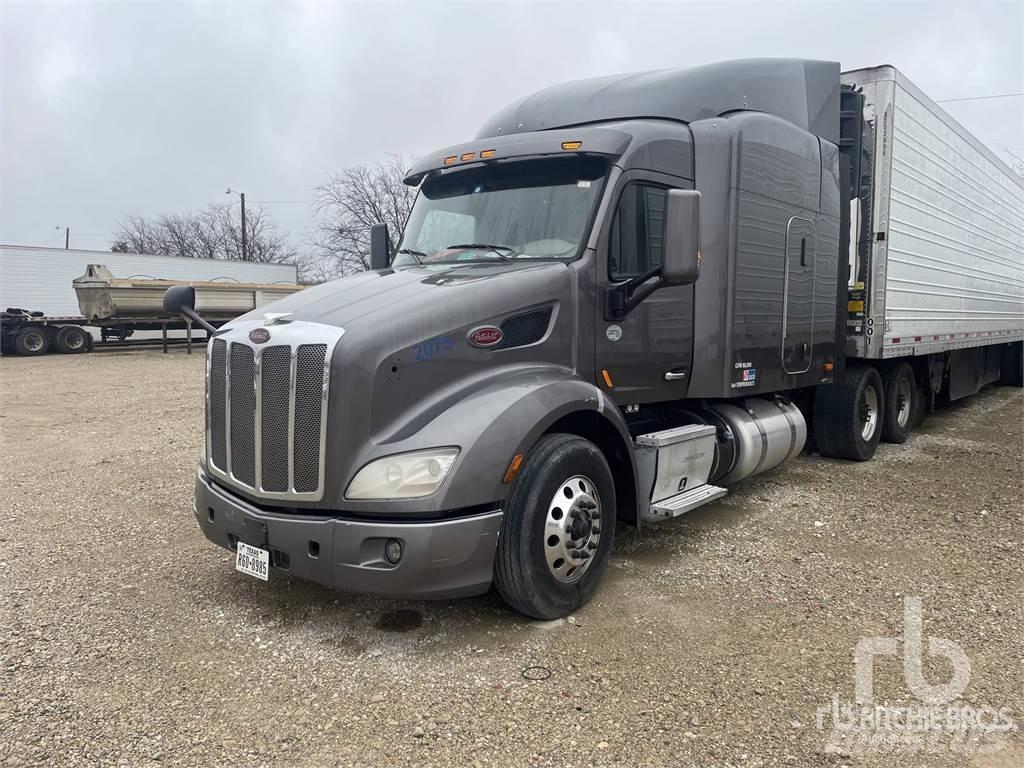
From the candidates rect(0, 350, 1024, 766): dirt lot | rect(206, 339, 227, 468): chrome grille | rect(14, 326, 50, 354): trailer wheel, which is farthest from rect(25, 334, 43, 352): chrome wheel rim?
rect(206, 339, 227, 468): chrome grille

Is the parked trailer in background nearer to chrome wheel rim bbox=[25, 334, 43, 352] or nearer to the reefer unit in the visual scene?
chrome wheel rim bbox=[25, 334, 43, 352]

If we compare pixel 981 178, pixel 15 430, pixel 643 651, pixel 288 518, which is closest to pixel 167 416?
pixel 15 430

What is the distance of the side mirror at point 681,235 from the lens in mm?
3969

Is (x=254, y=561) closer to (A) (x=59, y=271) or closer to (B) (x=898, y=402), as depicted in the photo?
(B) (x=898, y=402)

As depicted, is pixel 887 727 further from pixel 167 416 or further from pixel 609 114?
pixel 167 416

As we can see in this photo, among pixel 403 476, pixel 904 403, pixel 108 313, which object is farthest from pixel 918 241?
pixel 108 313

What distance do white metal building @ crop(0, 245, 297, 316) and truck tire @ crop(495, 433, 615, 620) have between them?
29.1 metres

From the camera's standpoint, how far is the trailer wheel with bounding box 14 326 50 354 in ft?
75.0

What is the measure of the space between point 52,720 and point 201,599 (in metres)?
1.19

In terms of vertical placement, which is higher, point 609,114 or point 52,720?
point 609,114

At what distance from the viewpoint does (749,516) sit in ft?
18.8

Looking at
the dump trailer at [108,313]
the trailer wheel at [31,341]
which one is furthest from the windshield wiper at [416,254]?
the trailer wheel at [31,341]

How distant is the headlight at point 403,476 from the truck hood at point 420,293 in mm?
671

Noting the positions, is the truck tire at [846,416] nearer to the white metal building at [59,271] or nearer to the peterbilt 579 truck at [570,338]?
the peterbilt 579 truck at [570,338]
